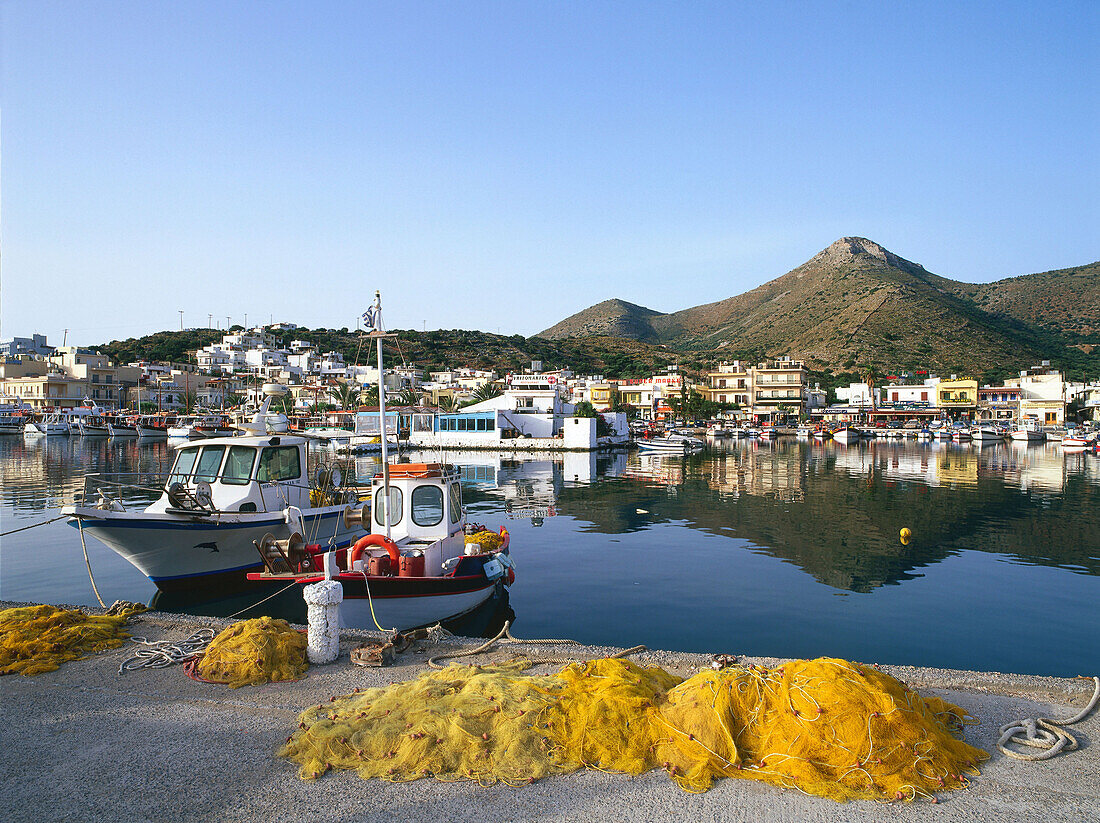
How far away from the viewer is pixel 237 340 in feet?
462

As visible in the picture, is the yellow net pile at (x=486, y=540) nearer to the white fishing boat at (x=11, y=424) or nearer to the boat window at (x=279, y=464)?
the boat window at (x=279, y=464)

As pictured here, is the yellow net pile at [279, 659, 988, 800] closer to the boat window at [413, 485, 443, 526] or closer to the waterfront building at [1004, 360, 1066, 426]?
the boat window at [413, 485, 443, 526]

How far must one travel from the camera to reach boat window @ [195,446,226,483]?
14.8 meters

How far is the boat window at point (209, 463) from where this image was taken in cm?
1482

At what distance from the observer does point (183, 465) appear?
15.1 meters

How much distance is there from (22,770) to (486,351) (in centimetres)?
14701

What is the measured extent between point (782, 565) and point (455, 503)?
387 inches

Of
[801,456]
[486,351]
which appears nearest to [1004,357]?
[801,456]

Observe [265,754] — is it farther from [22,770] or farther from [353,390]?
[353,390]

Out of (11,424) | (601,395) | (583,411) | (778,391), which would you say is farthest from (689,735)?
(778,391)

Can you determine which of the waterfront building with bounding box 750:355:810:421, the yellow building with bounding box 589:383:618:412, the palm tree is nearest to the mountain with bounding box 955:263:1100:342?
the waterfront building with bounding box 750:355:810:421

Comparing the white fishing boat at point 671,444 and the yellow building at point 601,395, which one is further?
the yellow building at point 601,395

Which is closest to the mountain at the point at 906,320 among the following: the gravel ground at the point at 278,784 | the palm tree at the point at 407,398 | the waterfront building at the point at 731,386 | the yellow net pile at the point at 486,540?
the waterfront building at the point at 731,386

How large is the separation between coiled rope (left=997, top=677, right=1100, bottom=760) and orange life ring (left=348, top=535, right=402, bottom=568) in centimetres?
850
